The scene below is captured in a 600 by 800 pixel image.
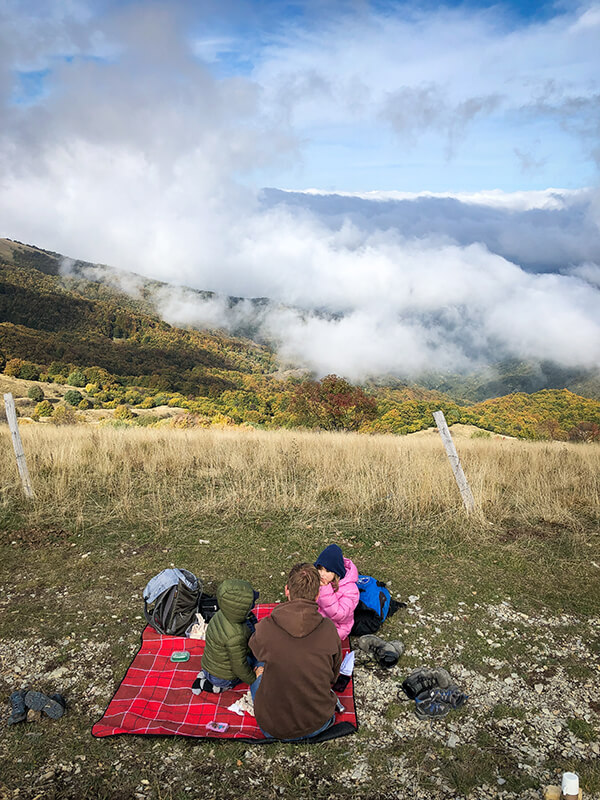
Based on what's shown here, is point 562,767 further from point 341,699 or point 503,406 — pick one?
point 503,406

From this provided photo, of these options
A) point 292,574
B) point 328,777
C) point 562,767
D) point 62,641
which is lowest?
point 62,641

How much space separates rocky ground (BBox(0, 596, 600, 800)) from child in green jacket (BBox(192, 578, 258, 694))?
0.51m

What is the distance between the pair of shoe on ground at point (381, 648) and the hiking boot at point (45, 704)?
2.41 meters

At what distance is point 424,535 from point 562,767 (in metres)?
3.96

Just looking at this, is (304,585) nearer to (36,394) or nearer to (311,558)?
(311,558)

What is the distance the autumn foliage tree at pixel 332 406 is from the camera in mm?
24453

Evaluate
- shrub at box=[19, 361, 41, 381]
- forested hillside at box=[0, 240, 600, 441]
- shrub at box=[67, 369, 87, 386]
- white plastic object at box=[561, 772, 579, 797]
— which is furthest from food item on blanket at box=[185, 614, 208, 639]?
shrub at box=[19, 361, 41, 381]

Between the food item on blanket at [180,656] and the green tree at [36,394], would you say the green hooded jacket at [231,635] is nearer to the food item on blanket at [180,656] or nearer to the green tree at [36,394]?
the food item on blanket at [180,656]

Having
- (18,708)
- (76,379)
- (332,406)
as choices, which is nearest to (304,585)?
(18,708)

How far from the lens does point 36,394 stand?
39.0 m

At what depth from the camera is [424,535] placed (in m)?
6.89

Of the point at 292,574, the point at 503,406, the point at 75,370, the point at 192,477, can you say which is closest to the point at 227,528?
the point at 192,477

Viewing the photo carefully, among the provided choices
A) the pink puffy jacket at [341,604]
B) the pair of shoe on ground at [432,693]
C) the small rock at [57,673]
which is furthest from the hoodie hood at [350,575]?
the small rock at [57,673]

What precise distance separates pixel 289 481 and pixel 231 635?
5.49m
